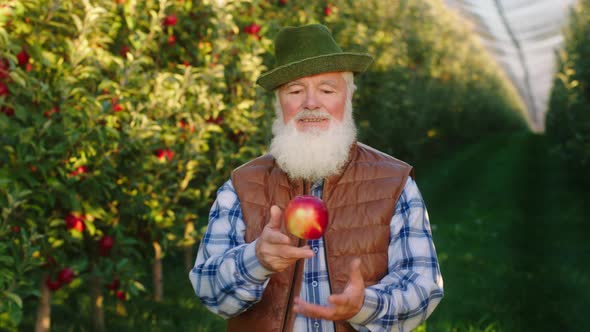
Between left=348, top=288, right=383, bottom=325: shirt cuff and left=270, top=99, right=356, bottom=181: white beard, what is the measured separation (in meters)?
0.53

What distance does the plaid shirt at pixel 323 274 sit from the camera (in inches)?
80.3

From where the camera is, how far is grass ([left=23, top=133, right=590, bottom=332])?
5.04m

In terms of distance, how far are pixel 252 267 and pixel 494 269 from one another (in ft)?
17.3

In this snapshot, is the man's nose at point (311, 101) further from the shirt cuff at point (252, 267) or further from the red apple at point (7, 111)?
the red apple at point (7, 111)

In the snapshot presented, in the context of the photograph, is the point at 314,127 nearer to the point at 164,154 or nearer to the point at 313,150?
the point at 313,150

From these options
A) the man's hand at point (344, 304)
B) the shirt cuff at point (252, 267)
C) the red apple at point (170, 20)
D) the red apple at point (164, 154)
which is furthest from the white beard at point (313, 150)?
the red apple at point (170, 20)

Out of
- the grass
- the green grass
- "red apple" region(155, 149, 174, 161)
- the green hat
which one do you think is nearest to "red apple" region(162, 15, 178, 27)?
"red apple" region(155, 149, 174, 161)

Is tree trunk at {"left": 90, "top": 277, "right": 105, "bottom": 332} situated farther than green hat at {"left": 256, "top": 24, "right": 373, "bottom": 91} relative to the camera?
Yes

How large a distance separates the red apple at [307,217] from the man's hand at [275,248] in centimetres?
10

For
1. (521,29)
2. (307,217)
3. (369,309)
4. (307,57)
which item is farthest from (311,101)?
(521,29)

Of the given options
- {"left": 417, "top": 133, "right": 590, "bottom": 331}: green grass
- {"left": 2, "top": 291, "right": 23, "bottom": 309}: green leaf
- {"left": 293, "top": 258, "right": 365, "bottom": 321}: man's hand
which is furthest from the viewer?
{"left": 417, "top": 133, "right": 590, "bottom": 331}: green grass

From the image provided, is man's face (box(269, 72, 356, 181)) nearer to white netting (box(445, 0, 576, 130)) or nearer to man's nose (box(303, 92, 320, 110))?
man's nose (box(303, 92, 320, 110))

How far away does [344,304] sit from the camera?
1.83 metres

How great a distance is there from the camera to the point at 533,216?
33.0 ft
